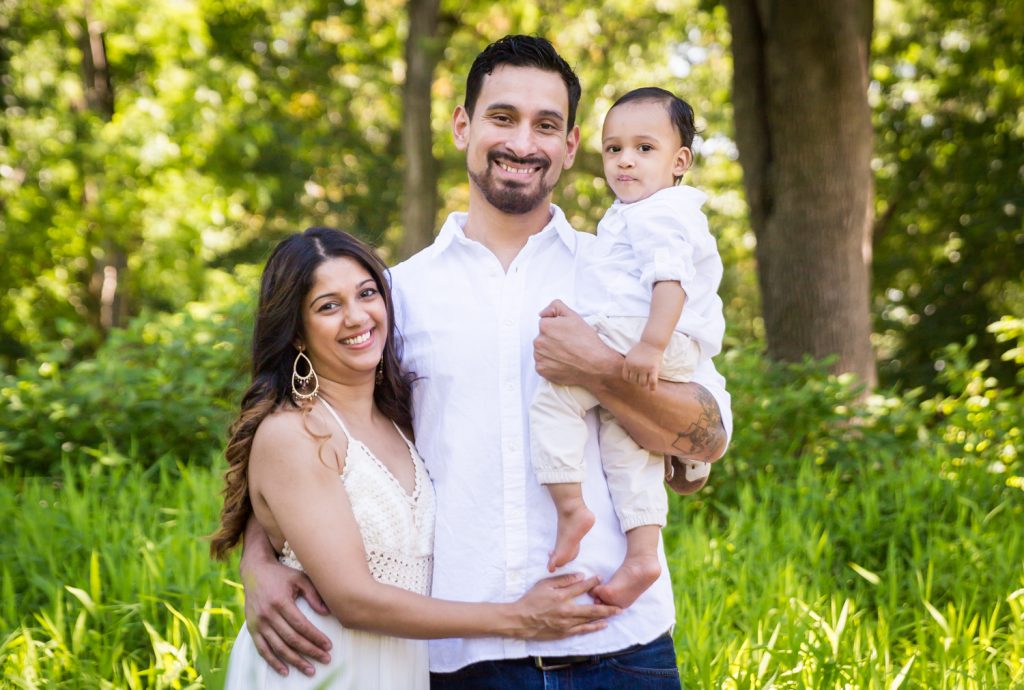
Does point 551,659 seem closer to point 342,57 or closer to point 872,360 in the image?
point 872,360

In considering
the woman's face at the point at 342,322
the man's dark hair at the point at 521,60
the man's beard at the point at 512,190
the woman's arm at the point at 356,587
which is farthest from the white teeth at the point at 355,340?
the man's dark hair at the point at 521,60

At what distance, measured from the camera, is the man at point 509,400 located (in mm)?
2188

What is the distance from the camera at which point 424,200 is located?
12211 mm

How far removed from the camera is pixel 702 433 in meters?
2.34

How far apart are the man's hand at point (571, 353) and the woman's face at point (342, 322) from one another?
1.27 ft

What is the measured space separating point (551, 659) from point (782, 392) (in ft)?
13.2

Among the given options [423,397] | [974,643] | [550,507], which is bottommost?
[974,643]

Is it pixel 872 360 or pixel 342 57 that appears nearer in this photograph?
pixel 872 360

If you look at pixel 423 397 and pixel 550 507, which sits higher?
pixel 423 397

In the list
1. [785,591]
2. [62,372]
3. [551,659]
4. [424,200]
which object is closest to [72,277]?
[424,200]

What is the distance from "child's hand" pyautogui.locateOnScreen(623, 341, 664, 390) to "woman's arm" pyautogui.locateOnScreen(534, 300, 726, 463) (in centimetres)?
2

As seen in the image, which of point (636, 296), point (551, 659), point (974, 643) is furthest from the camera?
point (974, 643)

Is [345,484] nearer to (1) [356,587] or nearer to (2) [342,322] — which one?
(1) [356,587]

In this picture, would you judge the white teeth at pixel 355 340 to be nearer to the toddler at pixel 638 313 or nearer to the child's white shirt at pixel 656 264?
the toddler at pixel 638 313
